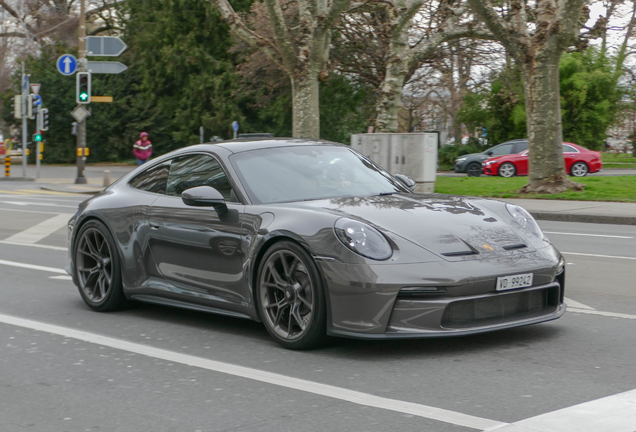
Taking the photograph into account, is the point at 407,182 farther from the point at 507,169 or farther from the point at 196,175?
the point at 507,169

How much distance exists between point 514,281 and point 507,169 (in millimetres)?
26039

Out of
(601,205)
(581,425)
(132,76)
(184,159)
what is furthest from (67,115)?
(581,425)

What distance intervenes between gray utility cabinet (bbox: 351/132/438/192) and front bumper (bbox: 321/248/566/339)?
15174 mm

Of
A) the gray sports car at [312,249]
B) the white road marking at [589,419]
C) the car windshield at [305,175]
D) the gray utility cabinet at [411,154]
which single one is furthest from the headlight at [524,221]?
the gray utility cabinet at [411,154]

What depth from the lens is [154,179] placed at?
6688 millimetres

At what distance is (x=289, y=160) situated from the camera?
6.13 metres

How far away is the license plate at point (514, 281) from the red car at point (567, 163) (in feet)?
80.8

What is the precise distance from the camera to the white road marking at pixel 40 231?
12.1 metres

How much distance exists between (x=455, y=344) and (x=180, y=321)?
7.06ft

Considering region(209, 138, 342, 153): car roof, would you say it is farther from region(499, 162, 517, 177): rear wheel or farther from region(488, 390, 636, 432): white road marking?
region(499, 162, 517, 177): rear wheel

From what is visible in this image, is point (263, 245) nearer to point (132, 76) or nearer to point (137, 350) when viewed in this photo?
point (137, 350)

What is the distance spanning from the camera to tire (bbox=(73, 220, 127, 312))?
21.8 feet

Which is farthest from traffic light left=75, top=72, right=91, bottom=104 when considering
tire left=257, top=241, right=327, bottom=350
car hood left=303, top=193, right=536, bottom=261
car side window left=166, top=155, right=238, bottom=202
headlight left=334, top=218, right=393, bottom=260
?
headlight left=334, top=218, right=393, bottom=260

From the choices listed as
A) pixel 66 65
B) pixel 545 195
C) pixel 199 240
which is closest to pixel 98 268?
pixel 199 240
